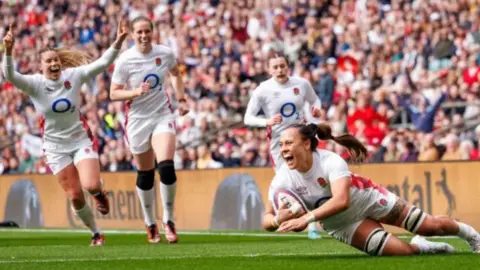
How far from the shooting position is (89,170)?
13766 mm

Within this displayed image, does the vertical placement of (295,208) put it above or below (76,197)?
above

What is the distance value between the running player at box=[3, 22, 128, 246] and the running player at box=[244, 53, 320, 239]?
6.01ft

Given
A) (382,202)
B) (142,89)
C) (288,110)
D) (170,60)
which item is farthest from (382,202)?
(170,60)

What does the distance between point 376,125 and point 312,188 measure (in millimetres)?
9295

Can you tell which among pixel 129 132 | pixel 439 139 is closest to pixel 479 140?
pixel 439 139

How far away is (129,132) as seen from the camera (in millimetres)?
14711

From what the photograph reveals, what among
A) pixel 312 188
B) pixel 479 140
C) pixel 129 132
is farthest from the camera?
pixel 479 140

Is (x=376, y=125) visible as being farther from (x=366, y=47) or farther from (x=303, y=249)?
(x=303, y=249)

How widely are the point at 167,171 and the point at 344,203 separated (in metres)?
5.00

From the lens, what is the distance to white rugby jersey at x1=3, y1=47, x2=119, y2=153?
1363cm

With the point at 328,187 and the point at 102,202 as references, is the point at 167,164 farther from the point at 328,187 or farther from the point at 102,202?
the point at 328,187

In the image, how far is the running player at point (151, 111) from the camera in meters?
14.3

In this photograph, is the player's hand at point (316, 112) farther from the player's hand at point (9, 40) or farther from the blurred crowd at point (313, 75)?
the blurred crowd at point (313, 75)

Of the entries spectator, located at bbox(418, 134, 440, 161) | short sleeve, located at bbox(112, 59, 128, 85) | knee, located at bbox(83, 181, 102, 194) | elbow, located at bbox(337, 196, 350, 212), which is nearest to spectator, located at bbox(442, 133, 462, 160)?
spectator, located at bbox(418, 134, 440, 161)
